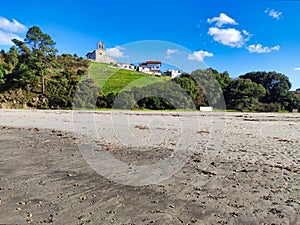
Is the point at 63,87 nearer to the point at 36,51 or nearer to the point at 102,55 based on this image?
the point at 36,51

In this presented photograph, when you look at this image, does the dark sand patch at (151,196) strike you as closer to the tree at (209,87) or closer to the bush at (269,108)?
the tree at (209,87)

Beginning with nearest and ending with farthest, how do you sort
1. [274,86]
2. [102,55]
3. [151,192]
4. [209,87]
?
[151,192]
[102,55]
[209,87]
[274,86]

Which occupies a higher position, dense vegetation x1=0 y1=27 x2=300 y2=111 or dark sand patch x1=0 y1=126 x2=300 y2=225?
dense vegetation x1=0 y1=27 x2=300 y2=111

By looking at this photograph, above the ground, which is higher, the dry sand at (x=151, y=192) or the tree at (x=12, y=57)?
the tree at (x=12, y=57)

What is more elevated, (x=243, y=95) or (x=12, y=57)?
(x=12, y=57)

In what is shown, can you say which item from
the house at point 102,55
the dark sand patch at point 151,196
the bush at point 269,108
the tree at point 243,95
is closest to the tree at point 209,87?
the tree at point 243,95

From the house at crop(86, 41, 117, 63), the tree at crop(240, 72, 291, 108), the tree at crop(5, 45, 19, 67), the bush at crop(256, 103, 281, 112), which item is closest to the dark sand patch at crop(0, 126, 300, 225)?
the house at crop(86, 41, 117, 63)

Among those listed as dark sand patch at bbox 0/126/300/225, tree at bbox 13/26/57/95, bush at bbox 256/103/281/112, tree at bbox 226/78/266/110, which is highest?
tree at bbox 13/26/57/95

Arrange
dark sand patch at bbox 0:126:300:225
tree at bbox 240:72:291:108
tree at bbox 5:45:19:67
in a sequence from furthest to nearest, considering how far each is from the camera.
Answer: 1. tree at bbox 240:72:291:108
2. tree at bbox 5:45:19:67
3. dark sand patch at bbox 0:126:300:225

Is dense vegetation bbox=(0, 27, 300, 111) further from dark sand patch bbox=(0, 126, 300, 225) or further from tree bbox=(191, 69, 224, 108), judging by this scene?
dark sand patch bbox=(0, 126, 300, 225)

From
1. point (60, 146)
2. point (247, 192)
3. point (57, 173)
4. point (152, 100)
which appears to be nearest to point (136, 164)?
point (57, 173)

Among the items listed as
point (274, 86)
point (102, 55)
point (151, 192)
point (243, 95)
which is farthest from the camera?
point (274, 86)

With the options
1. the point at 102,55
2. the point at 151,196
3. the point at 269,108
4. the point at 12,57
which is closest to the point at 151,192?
the point at 151,196

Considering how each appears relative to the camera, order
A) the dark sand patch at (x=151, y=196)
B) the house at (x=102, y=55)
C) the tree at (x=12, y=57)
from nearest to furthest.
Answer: the dark sand patch at (x=151, y=196), the house at (x=102, y=55), the tree at (x=12, y=57)
